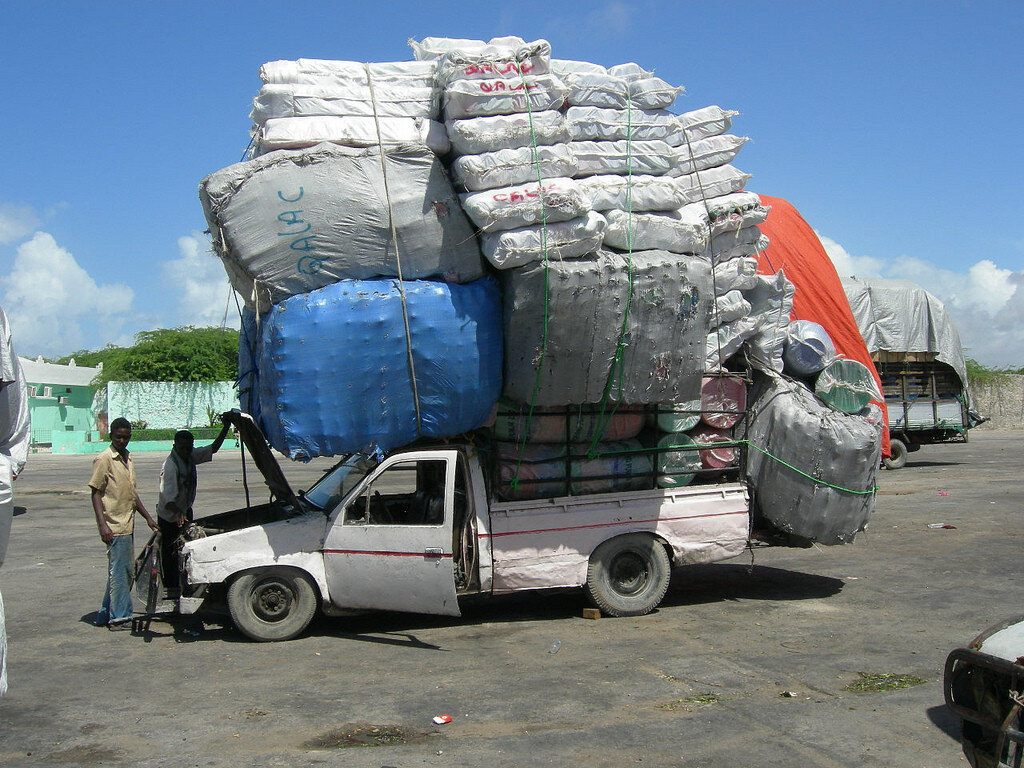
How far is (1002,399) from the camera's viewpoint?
4256 cm

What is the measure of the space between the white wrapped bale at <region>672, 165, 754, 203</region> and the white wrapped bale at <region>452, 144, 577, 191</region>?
1.40 metres

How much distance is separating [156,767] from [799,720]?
3.46 m

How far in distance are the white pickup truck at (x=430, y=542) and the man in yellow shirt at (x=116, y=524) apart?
655mm

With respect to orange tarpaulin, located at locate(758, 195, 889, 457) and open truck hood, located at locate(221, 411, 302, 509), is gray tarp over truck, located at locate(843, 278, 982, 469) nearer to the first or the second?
orange tarpaulin, located at locate(758, 195, 889, 457)

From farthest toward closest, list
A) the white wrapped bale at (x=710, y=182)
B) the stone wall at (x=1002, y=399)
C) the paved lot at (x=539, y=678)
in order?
the stone wall at (x=1002, y=399) → the white wrapped bale at (x=710, y=182) → the paved lot at (x=539, y=678)

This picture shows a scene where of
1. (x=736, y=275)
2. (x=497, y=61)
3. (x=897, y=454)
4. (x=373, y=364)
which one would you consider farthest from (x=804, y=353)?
(x=897, y=454)

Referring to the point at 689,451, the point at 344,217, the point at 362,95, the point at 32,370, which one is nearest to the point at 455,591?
the point at 689,451

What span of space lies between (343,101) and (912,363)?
1888 cm

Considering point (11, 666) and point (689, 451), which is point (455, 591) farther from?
point (11, 666)

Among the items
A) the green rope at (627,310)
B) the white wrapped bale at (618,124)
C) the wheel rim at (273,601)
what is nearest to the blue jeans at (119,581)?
the wheel rim at (273,601)

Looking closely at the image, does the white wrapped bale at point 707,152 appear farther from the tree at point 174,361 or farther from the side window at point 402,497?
the tree at point 174,361

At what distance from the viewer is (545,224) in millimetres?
6465

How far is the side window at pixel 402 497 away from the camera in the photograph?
272 inches

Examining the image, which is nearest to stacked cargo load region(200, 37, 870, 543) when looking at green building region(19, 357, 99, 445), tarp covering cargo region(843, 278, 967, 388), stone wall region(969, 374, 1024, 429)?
tarp covering cargo region(843, 278, 967, 388)
